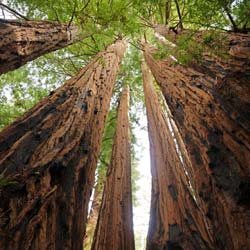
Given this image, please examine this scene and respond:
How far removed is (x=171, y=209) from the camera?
2.94 metres

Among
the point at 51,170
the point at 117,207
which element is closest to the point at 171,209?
the point at 51,170

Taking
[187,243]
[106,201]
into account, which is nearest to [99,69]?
[106,201]

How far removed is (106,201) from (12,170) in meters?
2.59

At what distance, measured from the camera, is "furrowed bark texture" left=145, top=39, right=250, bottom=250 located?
6.97ft

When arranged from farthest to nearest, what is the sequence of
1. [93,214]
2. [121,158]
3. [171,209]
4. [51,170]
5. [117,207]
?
1. [93,214]
2. [121,158]
3. [117,207]
4. [171,209]
5. [51,170]

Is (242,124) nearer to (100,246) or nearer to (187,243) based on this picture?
(187,243)

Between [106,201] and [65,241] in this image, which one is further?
[106,201]

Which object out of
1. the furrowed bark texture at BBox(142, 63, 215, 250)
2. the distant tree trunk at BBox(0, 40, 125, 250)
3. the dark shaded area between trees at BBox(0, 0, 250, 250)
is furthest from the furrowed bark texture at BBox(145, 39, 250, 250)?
the distant tree trunk at BBox(0, 40, 125, 250)

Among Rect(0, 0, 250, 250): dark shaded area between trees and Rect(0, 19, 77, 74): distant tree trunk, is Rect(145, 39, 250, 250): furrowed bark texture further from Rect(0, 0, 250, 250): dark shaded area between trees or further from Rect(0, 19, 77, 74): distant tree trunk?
Rect(0, 19, 77, 74): distant tree trunk

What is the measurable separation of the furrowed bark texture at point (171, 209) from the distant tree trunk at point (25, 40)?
231 cm

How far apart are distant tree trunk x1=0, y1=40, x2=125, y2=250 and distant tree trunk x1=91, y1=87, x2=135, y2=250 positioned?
3.87 ft

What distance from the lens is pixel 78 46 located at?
264 inches

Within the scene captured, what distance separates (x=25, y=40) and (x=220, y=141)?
2607 millimetres

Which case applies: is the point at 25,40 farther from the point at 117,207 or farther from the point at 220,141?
the point at 117,207
